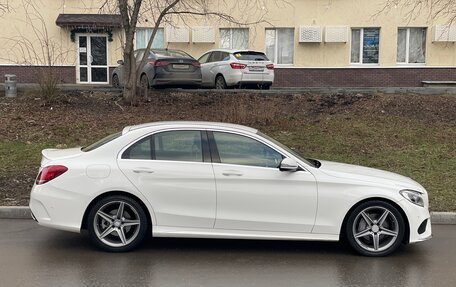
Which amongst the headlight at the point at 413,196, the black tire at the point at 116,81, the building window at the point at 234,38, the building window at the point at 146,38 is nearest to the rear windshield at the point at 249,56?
the black tire at the point at 116,81

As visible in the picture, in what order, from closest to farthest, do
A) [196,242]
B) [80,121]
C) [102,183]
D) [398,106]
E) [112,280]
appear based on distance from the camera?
[112,280] < [102,183] < [196,242] < [80,121] < [398,106]

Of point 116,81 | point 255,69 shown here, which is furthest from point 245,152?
point 116,81

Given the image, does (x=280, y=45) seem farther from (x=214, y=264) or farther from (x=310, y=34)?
(x=214, y=264)

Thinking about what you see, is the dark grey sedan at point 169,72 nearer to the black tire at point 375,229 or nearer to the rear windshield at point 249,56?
the rear windshield at point 249,56

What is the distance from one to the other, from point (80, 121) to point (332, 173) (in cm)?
862

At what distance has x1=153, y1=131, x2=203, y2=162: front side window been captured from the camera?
20.3 ft

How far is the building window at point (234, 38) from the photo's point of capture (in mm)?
26438

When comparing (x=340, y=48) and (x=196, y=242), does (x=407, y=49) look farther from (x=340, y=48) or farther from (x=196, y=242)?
(x=196, y=242)

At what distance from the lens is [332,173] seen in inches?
245

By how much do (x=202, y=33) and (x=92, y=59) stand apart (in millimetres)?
5585

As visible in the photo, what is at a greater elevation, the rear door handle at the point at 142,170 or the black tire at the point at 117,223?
the rear door handle at the point at 142,170

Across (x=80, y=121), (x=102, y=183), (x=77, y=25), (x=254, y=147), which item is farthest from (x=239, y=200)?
(x=77, y=25)

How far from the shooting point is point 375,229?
20.1 feet

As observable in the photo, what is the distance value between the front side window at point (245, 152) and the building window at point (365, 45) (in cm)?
2159
